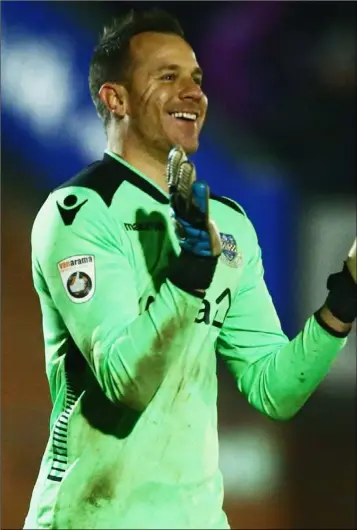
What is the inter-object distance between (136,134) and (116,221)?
0.60ft

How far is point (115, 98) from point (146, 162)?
0.12m

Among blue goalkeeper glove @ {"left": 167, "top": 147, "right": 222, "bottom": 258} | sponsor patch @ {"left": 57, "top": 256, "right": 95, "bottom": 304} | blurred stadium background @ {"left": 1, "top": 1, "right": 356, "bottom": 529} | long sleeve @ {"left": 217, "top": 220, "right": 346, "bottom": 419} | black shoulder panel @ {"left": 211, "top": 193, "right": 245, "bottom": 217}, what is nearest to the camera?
blue goalkeeper glove @ {"left": 167, "top": 147, "right": 222, "bottom": 258}

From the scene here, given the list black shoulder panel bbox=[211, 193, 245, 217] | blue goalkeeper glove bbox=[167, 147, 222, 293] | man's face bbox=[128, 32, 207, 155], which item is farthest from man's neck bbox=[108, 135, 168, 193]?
blue goalkeeper glove bbox=[167, 147, 222, 293]

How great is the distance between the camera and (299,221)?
2287 millimetres

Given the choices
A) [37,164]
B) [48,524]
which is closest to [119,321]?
[48,524]

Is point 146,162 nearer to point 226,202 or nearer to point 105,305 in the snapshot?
point 226,202

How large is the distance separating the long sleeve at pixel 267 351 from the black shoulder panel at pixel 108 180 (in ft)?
0.74

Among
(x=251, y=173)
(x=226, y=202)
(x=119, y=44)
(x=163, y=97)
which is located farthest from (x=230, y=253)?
(x=251, y=173)

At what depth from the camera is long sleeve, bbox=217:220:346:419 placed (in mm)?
1346

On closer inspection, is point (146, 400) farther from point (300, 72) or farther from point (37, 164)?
point (300, 72)

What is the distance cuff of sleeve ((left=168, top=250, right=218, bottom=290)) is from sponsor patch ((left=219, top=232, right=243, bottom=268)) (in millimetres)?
239

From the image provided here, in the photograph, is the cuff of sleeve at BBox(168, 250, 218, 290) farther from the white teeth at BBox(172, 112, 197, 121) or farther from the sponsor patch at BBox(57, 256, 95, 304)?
the white teeth at BBox(172, 112, 197, 121)

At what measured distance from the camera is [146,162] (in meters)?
1.41

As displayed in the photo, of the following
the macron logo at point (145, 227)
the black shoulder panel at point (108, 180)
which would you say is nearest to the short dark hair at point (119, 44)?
the black shoulder panel at point (108, 180)
